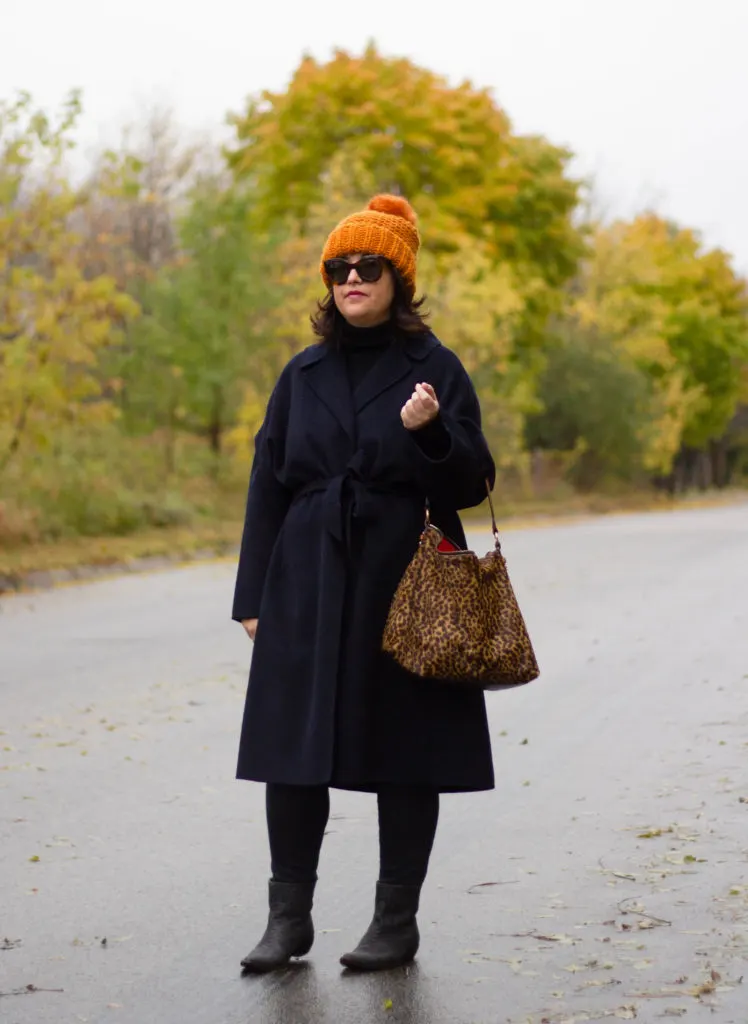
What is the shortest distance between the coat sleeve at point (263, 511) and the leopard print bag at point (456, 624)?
0.42 m

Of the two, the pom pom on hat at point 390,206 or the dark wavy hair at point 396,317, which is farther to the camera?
the pom pom on hat at point 390,206

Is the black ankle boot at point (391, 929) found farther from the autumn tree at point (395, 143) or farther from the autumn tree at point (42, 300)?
the autumn tree at point (395, 143)

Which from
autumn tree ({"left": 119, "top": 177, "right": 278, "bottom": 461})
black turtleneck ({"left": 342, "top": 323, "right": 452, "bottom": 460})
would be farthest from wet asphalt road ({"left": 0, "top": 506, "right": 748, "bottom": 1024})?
autumn tree ({"left": 119, "top": 177, "right": 278, "bottom": 461})

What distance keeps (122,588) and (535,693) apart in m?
8.10

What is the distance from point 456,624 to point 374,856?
192cm

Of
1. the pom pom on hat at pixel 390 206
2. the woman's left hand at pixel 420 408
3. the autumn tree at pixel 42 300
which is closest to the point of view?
the woman's left hand at pixel 420 408

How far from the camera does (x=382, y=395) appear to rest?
491 cm

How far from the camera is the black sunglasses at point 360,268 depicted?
488 centimetres

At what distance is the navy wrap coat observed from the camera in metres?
4.76

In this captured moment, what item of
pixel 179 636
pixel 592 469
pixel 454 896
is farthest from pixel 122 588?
pixel 592 469

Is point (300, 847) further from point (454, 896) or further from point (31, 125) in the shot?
point (31, 125)

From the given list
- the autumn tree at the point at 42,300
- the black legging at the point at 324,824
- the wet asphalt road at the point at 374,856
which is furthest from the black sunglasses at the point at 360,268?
the autumn tree at the point at 42,300

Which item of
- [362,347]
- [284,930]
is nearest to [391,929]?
[284,930]

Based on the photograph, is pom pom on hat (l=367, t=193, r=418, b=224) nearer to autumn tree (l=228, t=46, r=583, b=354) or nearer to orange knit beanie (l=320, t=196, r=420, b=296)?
orange knit beanie (l=320, t=196, r=420, b=296)
